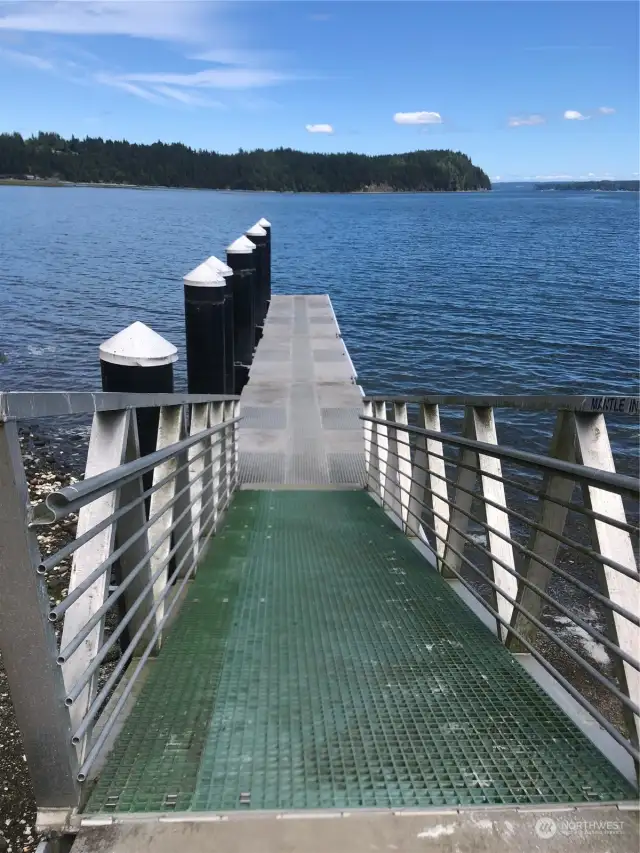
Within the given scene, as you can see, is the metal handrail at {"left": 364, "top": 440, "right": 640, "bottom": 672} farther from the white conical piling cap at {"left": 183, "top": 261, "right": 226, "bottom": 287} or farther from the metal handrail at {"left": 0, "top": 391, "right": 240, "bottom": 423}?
the white conical piling cap at {"left": 183, "top": 261, "right": 226, "bottom": 287}

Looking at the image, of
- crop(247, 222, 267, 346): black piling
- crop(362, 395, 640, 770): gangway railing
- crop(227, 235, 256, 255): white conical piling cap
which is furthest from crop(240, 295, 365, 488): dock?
→ crop(362, 395, 640, 770): gangway railing

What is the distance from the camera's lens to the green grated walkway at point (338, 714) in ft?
6.71

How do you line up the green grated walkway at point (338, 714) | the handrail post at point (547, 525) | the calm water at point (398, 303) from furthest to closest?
the calm water at point (398, 303)
the handrail post at point (547, 525)
the green grated walkway at point (338, 714)

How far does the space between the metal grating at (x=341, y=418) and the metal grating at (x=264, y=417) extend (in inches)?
22.9

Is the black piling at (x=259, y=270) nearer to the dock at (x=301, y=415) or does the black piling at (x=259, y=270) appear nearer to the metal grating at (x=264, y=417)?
the dock at (x=301, y=415)

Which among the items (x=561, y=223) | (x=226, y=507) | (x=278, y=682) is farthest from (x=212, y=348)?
(x=561, y=223)

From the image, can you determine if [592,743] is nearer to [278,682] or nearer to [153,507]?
[278,682]

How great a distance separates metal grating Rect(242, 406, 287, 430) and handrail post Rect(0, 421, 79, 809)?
754 cm

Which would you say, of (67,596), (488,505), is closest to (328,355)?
(488,505)

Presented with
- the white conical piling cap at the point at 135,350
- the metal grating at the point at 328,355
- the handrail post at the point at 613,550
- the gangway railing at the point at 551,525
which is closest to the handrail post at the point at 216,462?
the white conical piling cap at the point at 135,350

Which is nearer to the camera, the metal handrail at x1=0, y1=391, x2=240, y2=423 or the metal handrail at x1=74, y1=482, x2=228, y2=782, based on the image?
the metal handrail at x1=0, y1=391, x2=240, y2=423

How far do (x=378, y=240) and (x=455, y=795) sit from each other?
220ft

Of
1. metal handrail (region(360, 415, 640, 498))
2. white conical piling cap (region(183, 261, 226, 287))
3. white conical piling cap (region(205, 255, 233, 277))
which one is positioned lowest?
metal handrail (region(360, 415, 640, 498))

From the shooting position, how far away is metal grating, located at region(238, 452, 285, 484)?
25.1 ft
